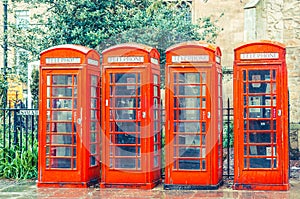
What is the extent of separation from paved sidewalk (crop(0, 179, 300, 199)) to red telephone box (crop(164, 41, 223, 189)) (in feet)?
0.81

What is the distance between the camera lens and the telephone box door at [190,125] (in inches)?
369

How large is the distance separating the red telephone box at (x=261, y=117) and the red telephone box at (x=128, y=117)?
157 cm

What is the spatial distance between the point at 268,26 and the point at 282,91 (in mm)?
7673

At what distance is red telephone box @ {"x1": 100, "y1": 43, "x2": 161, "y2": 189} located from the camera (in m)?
9.53

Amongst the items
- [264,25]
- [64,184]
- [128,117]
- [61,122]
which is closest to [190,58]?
[128,117]

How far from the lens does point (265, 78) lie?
366 inches

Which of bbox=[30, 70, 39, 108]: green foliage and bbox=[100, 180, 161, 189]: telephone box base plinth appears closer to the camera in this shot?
bbox=[100, 180, 161, 189]: telephone box base plinth

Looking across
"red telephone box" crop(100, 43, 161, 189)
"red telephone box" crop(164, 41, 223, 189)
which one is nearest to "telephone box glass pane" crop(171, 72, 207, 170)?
"red telephone box" crop(164, 41, 223, 189)

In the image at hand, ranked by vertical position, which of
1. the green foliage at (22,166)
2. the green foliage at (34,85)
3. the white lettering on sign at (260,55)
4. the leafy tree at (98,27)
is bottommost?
the green foliage at (22,166)

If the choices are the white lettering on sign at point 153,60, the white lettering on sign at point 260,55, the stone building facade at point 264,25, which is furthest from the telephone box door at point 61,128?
the stone building facade at point 264,25

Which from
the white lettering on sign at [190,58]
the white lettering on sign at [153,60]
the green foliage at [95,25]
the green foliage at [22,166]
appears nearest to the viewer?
the white lettering on sign at [190,58]

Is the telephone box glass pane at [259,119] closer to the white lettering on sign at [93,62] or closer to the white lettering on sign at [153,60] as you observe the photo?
the white lettering on sign at [153,60]

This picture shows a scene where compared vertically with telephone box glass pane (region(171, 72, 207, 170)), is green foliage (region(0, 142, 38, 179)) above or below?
below

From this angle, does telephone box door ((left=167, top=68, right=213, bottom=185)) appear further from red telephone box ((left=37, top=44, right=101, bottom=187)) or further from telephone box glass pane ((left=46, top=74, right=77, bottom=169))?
telephone box glass pane ((left=46, top=74, right=77, bottom=169))
